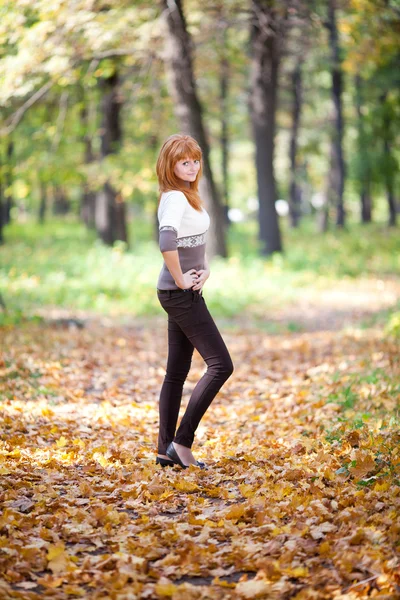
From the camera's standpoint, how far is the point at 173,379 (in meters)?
5.09

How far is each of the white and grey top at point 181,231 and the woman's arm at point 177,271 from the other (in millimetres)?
40

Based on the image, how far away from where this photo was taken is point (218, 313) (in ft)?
43.1

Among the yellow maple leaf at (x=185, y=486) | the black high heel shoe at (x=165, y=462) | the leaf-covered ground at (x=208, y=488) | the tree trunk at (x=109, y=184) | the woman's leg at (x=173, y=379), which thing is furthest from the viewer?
the tree trunk at (x=109, y=184)

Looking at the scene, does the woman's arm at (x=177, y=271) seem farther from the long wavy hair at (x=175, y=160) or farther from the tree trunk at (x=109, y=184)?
the tree trunk at (x=109, y=184)

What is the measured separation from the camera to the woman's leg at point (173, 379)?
16.5 feet

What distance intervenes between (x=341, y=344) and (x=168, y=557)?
6.58 metres

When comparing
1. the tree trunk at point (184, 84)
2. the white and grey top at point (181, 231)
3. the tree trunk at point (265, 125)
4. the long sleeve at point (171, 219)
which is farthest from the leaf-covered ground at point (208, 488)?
the tree trunk at point (265, 125)

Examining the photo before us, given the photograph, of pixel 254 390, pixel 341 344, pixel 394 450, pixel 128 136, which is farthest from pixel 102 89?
pixel 394 450

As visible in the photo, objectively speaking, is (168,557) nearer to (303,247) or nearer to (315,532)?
(315,532)

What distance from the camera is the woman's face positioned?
189 inches

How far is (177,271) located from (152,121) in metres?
14.8

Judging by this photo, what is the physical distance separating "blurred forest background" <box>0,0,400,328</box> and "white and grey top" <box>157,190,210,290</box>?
7.05 meters

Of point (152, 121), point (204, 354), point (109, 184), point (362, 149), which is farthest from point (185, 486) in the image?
point (362, 149)

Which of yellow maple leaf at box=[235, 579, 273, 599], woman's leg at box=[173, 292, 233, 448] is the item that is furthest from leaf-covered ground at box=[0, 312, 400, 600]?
woman's leg at box=[173, 292, 233, 448]
